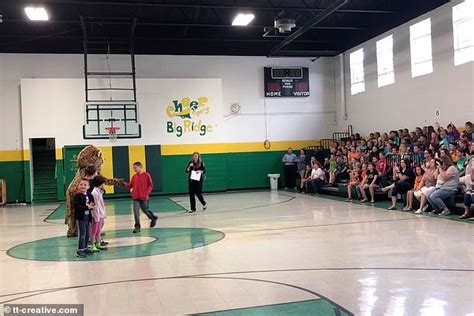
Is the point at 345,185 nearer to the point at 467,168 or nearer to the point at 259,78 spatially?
the point at 467,168

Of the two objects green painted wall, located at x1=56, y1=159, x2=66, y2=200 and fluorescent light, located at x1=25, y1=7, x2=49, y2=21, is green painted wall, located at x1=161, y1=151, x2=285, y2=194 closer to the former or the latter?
green painted wall, located at x1=56, y1=159, x2=66, y2=200

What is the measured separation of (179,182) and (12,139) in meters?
6.18

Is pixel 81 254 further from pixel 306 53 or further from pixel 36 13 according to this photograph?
pixel 306 53

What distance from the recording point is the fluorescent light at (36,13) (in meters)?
13.4

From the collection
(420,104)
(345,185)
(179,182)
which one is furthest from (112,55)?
(420,104)

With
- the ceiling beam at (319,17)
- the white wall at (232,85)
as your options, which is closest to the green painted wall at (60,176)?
the white wall at (232,85)

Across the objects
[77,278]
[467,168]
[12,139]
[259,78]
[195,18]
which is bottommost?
[77,278]

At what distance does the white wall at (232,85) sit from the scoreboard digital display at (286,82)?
242 millimetres

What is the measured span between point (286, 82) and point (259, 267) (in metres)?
14.6

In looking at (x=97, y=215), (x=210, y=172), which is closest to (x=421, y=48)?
(x=210, y=172)

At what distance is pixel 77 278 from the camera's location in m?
5.72

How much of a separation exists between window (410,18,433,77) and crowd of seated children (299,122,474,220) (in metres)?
1.94

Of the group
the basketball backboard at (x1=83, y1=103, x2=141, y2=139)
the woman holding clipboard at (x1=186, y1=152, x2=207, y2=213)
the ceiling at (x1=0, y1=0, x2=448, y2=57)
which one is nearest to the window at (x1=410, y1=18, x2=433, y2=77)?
the ceiling at (x1=0, y1=0, x2=448, y2=57)

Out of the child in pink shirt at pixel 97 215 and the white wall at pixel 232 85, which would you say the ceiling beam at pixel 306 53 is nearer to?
the white wall at pixel 232 85
